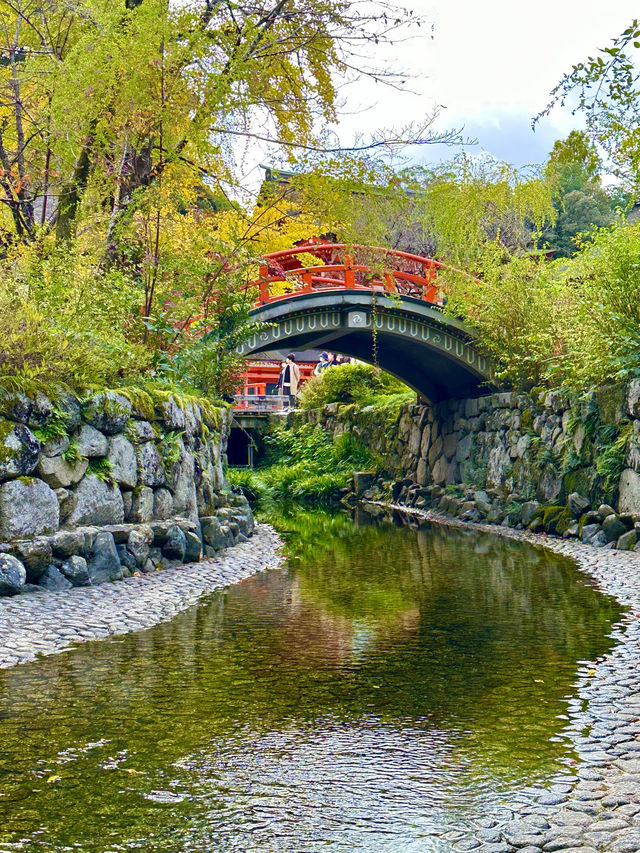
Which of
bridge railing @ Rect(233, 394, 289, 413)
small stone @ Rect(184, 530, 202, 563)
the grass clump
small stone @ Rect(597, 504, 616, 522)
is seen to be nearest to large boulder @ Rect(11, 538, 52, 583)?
small stone @ Rect(184, 530, 202, 563)

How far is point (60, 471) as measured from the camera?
898 cm

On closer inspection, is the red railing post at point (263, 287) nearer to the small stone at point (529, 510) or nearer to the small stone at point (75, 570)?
the small stone at point (529, 510)

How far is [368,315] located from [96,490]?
1209 centimetres

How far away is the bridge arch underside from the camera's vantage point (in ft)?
63.3

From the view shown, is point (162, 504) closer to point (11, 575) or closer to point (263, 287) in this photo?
point (11, 575)

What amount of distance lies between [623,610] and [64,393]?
5882 millimetres

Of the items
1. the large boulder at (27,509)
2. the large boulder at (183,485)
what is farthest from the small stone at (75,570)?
the large boulder at (183,485)

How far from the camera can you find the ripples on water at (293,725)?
3641 millimetres

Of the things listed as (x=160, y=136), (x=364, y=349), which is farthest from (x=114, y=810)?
(x=364, y=349)

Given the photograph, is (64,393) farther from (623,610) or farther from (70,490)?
(623,610)

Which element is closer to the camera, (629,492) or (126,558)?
(126,558)

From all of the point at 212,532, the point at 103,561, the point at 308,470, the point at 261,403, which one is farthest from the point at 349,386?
the point at 103,561

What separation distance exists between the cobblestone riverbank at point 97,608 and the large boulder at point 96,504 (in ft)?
2.28

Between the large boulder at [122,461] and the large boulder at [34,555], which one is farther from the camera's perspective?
the large boulder at [122,461]
